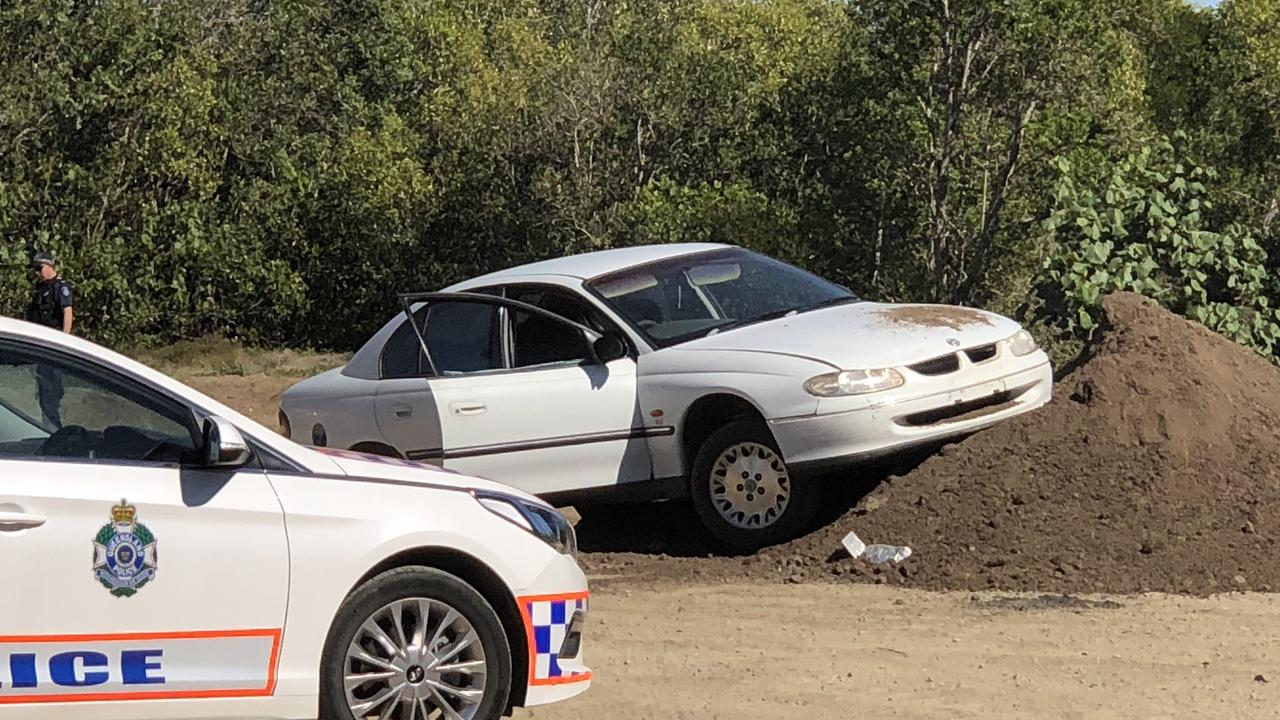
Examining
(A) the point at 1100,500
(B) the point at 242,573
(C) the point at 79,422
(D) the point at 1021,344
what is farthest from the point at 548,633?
(D) the point at 1021,344

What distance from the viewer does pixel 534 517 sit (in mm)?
6336

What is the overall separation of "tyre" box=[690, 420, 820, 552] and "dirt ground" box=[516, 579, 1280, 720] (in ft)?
1.88

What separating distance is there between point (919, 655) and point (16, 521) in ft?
12.9

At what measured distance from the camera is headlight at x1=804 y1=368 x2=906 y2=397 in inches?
376

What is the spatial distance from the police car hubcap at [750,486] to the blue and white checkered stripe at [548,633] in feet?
12.3

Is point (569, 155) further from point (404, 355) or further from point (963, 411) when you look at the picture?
point (963, 411)

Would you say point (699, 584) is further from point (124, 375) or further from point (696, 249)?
point (124, 375)

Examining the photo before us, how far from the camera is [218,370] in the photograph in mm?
27078

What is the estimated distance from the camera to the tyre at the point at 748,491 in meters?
9.94

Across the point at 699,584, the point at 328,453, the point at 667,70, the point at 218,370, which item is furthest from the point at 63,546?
the point at 667,70

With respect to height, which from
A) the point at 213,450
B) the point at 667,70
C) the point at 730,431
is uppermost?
the point at 667,70

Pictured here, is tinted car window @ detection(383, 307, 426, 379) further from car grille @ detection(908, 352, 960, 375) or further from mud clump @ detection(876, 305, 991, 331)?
car grille @ detection(908, 352, 960, 375)

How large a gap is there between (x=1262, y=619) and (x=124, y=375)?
17.2ft

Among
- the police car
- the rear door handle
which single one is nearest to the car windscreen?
the rear door handle
